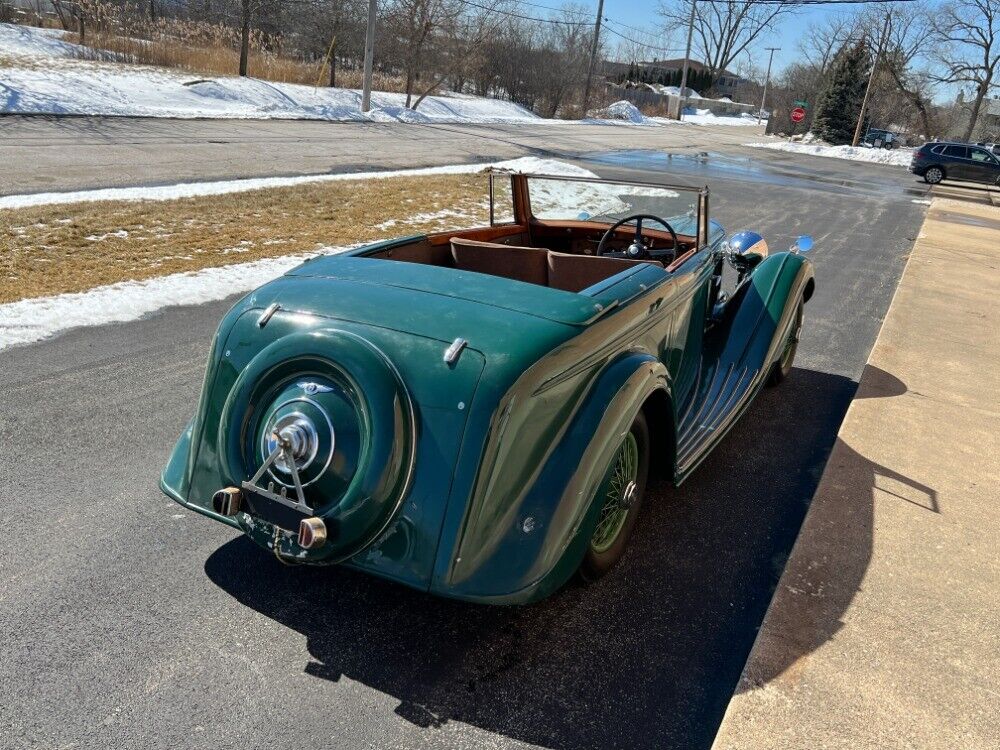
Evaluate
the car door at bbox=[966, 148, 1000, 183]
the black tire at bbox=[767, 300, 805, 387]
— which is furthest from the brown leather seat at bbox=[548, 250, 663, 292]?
the car door at bbox=[966, 148, 1000, 183]

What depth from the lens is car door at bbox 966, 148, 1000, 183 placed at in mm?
26516

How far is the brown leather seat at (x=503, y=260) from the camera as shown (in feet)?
13.2

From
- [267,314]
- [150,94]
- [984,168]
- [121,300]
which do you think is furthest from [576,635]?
[984,168]

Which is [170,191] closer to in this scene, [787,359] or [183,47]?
[787,359]

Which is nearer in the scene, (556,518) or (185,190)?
(556,518)

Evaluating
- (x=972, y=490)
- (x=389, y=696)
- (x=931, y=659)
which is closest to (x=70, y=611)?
(x=389, y=696)

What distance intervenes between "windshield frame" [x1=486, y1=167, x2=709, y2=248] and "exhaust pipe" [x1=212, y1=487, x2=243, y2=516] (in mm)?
2671

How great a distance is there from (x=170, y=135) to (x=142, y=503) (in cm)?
1455

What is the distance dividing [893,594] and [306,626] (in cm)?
219

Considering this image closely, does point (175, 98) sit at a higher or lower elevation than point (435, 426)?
higher

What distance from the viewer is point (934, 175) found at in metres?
26.8

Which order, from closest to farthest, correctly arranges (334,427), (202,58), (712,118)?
1. (334,427)
2. (202,58)
3. (712,118)

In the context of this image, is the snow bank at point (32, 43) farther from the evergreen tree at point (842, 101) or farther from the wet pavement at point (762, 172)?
the evergreen tree at point (842, 101)

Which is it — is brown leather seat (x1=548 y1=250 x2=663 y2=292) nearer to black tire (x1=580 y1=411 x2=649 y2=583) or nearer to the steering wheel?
the steering wheel
